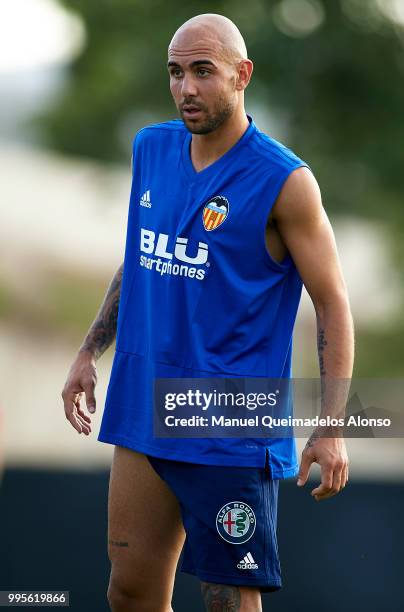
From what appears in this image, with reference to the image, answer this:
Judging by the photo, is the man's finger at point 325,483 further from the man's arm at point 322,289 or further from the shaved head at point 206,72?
the shaved head at point 206,72

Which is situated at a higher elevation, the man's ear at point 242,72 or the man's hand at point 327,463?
the man's ear at point 242,72

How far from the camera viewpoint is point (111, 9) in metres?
12.6

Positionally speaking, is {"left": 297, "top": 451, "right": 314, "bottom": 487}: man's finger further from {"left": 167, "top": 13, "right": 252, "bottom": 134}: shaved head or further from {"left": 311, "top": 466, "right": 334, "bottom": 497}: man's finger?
{"left": 167, "top": 13, "right": 252, "bottom": 134}: shaved head

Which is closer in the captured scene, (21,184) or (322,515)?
(322,515)

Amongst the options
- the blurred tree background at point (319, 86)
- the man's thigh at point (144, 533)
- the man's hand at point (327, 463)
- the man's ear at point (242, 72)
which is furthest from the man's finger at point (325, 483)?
the blurred tree background at point (319, 86)

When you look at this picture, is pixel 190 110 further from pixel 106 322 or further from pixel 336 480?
pixel 336 480

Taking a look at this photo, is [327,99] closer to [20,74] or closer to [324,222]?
[20,74]

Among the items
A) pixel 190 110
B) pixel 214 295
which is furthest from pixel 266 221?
pixel 190 110

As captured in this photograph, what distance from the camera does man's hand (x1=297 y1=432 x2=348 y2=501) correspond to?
135 inches

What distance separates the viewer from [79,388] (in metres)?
4.01

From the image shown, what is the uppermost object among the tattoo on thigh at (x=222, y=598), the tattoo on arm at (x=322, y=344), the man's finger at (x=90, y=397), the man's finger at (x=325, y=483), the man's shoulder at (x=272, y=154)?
the man's shoulder at (x=272, y=154)

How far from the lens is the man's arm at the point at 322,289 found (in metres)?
3.51

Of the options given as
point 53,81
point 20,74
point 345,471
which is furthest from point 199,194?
point 20,74

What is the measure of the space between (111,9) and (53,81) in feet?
5.40
